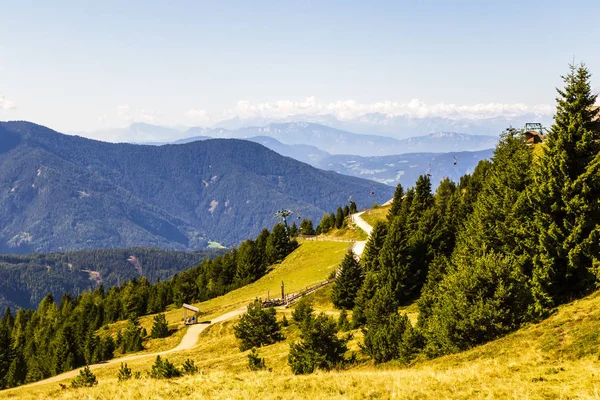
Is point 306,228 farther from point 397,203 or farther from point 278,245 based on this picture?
point 397,203

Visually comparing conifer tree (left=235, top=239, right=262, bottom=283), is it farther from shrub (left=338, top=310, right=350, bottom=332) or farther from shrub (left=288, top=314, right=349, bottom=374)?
shrub (left=288, top=314, right=349, bottom=374)

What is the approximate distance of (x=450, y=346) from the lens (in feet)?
89.6

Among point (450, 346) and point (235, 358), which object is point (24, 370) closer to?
point (235, 358)

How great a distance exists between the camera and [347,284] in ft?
196

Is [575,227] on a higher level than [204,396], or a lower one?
higher

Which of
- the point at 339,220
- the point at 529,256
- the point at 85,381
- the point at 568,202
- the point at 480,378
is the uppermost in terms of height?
the point at 568,202

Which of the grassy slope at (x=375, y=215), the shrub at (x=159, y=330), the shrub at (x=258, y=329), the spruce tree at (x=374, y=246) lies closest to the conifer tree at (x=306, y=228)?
the grassy slope at (x=375, y=215)

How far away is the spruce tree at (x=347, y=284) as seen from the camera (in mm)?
59562

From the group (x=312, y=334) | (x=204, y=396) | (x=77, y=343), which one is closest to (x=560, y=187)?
(x=312, y=334)

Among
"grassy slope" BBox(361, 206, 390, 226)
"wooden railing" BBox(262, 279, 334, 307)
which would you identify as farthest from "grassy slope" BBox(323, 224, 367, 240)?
"wooden railing" BBox(262, 279, 334, 307)

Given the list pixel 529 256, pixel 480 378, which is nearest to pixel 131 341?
pixel 529 256

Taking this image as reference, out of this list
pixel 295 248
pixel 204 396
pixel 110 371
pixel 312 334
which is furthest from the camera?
pixel 295 248

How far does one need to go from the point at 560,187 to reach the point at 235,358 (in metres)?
33.2

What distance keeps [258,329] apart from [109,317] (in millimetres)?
68994
